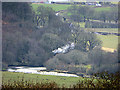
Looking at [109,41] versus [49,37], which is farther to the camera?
[49,37]

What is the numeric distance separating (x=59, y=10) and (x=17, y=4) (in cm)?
152

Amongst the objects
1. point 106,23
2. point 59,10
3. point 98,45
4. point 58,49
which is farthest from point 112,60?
point 59,10

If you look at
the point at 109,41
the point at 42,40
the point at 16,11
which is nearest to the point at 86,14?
the point at 109,41

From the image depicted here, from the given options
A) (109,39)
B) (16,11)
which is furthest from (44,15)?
(109,39)

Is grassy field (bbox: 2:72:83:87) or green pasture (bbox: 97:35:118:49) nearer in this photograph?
grassy field (bbox: 2:72:83:87)

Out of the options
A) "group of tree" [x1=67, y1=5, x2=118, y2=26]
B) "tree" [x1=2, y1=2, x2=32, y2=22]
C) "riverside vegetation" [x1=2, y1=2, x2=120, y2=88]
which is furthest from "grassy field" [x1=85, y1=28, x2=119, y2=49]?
"tree" [x1=2, y1=2, x2=32, y2=22]

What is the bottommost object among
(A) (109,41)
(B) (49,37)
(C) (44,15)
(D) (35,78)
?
(D) (35,78)

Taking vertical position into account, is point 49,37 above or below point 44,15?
below

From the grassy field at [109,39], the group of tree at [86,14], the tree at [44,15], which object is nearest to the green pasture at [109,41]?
the grassy field at [109,39]

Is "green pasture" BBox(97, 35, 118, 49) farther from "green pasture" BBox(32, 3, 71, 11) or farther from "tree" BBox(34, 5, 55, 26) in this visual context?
"tree" BBox(34, 5, 55, 26)

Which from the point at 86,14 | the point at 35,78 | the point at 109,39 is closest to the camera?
the point at 35,78

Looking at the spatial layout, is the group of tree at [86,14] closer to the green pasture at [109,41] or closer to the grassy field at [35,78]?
the green pasture at [109,41]

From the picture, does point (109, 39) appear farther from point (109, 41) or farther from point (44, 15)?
point (44, 15)

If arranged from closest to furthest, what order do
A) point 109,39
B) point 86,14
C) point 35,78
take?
point 35,78 → point 109,39 → point 86,14
